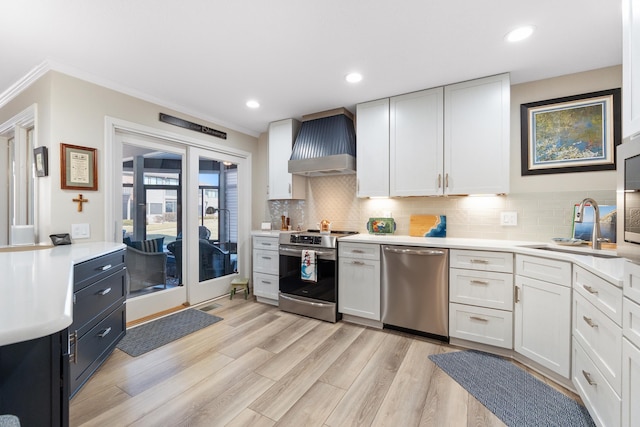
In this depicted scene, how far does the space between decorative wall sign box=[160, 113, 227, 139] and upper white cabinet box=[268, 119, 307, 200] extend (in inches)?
26.9

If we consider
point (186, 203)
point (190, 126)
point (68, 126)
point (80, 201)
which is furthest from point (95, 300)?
point (190, 126)

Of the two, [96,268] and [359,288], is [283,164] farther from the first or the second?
[96,268]

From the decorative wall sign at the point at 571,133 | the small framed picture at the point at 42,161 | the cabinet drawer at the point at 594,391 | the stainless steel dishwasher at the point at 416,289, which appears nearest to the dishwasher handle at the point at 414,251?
the stainless steel dishwasher at the point at 416,289

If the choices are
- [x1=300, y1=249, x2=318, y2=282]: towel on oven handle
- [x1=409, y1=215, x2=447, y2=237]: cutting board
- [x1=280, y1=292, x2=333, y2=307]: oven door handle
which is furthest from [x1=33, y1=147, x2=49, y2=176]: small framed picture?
[x1=409, y1=215, x2=447, y2=237]: cutting board

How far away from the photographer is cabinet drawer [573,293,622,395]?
129 centimetres

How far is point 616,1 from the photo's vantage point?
5.26 feet

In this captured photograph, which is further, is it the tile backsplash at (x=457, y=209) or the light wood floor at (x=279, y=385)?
the tile backsplash at (x=457, y=209)

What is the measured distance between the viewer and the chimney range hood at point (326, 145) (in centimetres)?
312

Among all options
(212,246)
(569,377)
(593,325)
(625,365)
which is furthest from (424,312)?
(212,246)

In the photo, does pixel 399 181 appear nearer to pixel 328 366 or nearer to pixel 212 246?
pixel 328 366

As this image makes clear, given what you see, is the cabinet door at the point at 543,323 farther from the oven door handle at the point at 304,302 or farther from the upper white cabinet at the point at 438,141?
the oven door handle at the point at 304,302

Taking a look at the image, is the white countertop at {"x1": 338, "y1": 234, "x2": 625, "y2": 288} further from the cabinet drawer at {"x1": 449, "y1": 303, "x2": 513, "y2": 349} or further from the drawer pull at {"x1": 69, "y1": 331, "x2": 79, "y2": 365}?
the drawer pull at {"x1": 69, "y1": 331, "x2": 79, "y2": 365}

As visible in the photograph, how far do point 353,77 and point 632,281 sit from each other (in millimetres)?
2290

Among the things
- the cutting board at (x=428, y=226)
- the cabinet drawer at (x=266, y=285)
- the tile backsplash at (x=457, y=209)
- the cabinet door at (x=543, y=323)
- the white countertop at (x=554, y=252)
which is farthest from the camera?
the cabinet drawer at (x=266, y=285)
